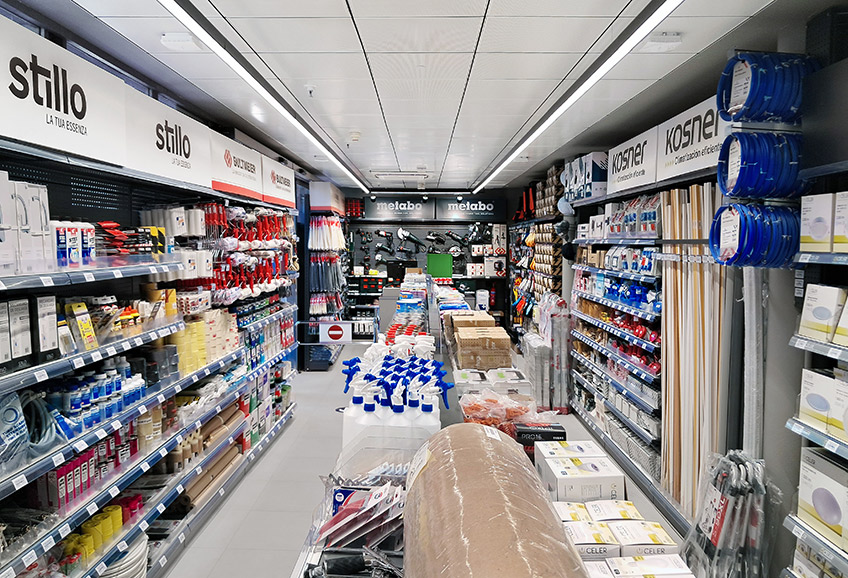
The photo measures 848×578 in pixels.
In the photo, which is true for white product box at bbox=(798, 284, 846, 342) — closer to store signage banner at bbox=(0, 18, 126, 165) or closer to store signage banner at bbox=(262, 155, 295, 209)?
store signage banner at bbox=(0, 18, 126, 165)

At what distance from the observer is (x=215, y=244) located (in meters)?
4.66

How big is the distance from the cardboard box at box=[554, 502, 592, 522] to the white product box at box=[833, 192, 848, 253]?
5.48 feet

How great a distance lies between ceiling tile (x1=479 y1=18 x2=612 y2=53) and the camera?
287 centimetres

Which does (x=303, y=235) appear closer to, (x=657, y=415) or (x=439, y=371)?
(x=657, y=415)

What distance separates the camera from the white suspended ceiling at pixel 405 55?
2707mm

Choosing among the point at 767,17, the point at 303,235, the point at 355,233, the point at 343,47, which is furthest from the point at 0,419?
the point at 355,233

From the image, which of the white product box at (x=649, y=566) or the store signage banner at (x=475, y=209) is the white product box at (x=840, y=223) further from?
the store signage banner at (x=475, y=209)

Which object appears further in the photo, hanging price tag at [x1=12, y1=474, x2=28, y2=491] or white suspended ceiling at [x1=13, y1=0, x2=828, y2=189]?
white suspended ceiling at [x1=13, y1=0, x2=828, y2=189]

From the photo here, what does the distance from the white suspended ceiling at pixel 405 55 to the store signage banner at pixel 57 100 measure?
0.33 meters

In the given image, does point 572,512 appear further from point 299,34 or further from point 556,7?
point 299,34

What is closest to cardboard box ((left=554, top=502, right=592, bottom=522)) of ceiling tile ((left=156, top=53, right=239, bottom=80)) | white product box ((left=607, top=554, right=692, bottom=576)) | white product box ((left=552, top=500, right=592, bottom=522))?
white product box ((left=552, top=500, right=592, bottom=522))

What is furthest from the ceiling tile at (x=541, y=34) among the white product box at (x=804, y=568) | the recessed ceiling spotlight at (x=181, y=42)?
the white product box at (x=804, y=568)

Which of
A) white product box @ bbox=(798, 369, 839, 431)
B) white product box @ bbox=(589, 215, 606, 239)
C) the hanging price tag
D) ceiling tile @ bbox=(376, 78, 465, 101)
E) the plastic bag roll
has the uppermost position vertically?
ceiling tile @ bbox=(376, 78, 465, 101)

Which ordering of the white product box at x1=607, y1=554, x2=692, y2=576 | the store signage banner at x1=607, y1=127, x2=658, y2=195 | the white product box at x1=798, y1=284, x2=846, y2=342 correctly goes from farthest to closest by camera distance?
the store signage banner at x1=607, y1=127, x2=658, y2=195 < the white product box at x1=798, y1=284, x2=846, y2=342 < the white product box at x1=607, y1=554, x2=692, y2=576
